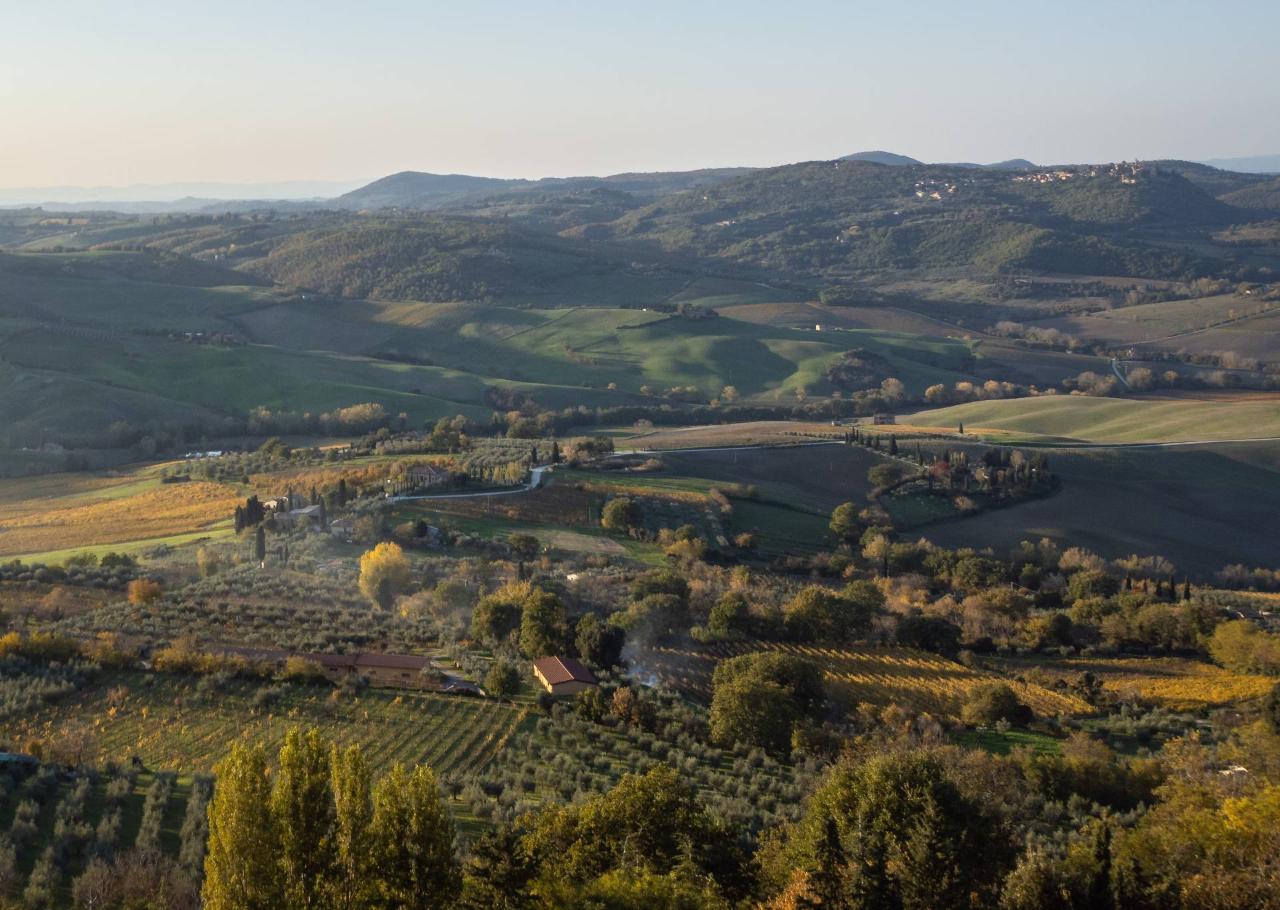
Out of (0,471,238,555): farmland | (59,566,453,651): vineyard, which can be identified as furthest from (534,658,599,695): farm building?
(0,471,238,555): farmland

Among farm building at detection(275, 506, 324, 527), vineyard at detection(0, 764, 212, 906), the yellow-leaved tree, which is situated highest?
vineyard at detection(0, 764, 212, 906)

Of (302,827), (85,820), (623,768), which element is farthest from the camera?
(623,768)

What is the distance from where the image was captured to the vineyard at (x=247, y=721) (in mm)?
29125

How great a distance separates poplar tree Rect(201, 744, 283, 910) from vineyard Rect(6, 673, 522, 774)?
36.0 ft

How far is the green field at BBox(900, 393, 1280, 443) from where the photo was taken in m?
90.8

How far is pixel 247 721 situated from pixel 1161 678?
30413 mm

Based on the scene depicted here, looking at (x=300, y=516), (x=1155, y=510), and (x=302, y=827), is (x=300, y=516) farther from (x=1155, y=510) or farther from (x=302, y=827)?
(x=1155, y=510)

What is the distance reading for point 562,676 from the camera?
119 ft

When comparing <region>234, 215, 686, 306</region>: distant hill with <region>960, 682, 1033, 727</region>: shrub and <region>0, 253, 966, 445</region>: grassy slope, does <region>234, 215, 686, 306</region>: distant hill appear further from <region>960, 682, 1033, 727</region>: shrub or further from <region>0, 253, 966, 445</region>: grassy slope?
<region>960, 682, 1033, 727</region>: shrub

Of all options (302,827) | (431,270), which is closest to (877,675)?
(302,827)

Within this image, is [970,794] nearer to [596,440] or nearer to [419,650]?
[419,650]

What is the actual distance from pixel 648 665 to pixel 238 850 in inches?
946

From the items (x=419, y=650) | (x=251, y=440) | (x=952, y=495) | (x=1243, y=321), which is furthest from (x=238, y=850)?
(x=1243, y=321)

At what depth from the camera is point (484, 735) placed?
31.7 meters
